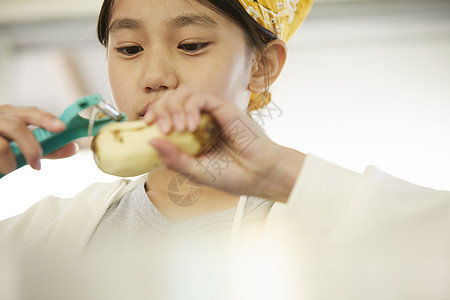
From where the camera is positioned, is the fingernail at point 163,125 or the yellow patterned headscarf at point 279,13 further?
the yellow patterned headscarf at point 279,13

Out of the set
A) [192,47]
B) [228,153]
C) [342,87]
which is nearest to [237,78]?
[192,47]

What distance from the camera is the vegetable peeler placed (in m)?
0.37

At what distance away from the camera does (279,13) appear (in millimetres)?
655

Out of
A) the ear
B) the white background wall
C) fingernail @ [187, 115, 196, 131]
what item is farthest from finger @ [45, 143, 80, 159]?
the white background wall

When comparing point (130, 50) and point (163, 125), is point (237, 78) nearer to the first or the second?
point (130, 50)

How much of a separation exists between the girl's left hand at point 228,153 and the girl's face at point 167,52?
144mm

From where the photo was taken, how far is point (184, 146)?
0.36m

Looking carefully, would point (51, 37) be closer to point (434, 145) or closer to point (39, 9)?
point (39, 9)

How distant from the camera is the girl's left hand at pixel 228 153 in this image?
36cm

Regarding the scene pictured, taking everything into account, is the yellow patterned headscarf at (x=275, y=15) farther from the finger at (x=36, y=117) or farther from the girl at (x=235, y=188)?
the finger at (x=36, y=117)

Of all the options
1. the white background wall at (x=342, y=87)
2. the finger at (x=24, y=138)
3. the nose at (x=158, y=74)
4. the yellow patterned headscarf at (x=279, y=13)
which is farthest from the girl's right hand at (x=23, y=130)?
the white background wall at (x=342, y=87)

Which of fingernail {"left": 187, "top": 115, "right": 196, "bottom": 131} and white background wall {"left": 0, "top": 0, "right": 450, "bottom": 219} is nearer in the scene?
fingernail {"left": 187, "top": 115, "right": 196, "bottom": 131}

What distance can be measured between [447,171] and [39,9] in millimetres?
1113

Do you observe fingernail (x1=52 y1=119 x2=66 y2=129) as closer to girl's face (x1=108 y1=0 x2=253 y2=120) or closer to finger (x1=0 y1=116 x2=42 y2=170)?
finger (x1=0 y1=116 x2=42 y2=170)
